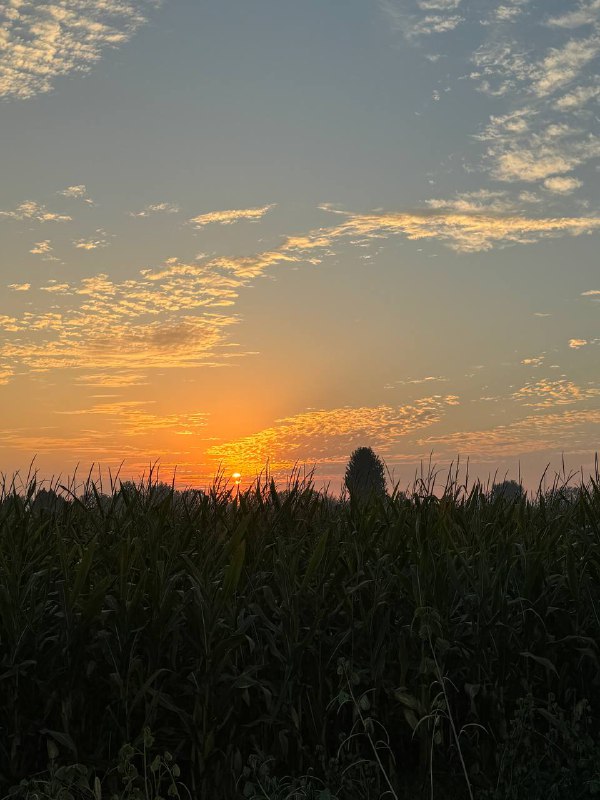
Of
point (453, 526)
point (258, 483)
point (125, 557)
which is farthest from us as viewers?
point (258, 483)

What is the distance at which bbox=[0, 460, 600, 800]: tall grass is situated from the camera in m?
5.10

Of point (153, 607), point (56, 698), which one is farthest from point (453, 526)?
point (56, 698)

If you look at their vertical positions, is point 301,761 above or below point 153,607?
below

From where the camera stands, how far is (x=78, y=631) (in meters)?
5.28

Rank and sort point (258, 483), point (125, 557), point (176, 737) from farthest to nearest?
point (258, 483) → point (125, 557) → point (176, 737)

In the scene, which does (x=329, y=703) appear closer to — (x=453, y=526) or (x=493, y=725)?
(x=493, y=725)

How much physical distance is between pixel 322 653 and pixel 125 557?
55.4 inches

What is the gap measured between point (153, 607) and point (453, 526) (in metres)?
2.70

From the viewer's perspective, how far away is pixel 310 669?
17.9 feet

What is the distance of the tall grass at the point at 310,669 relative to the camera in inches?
201

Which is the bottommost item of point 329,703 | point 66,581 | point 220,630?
point 329,703

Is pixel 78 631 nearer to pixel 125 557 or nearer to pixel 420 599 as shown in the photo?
pixel 125 557

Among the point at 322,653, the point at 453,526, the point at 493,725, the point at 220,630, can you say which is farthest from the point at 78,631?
the point at 453,526

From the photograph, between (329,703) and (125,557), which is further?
(125,557)
